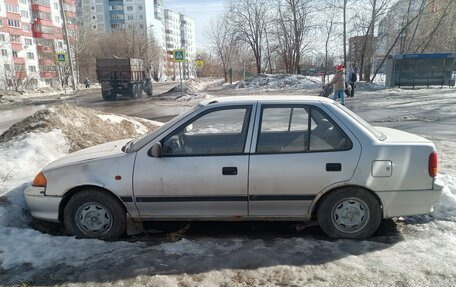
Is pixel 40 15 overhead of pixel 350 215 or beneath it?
overhead

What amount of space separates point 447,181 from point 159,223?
4.06m

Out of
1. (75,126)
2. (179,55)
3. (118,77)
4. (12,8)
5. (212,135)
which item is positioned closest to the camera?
(212,135)

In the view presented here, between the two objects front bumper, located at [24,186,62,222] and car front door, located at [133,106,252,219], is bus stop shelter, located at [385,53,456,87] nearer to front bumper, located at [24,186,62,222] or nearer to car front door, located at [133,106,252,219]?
car front door, located at [133,106,252,219]

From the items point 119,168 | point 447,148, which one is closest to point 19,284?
point 119,168

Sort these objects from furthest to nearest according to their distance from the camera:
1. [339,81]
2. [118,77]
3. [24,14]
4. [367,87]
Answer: [24,14]
[367,87]
[118,77]
[339,81]

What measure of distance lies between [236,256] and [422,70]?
28.2 metres

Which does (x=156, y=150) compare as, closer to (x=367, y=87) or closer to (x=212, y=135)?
(x=212, y=135)

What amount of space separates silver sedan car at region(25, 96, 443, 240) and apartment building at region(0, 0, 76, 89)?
56969 mm

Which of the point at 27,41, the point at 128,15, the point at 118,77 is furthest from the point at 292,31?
the point at 128,15

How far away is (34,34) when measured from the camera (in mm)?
59500

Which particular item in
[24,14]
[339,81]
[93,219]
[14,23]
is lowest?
[93,219]

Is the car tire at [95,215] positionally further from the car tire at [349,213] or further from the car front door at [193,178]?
the car tire at [349,213]

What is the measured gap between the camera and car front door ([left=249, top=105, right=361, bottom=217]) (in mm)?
3527

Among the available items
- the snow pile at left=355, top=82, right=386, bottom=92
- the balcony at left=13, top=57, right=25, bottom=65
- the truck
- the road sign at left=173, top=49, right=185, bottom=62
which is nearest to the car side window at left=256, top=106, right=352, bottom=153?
the road sign at left=173, top=49, right=185, bottom=62
